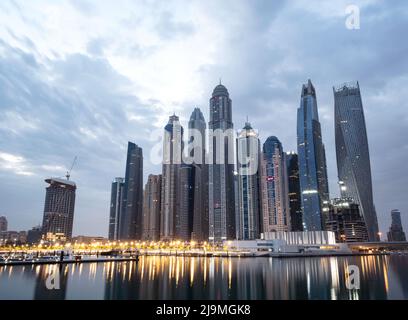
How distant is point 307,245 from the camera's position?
193750 millimetres

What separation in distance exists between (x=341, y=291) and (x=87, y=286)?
3355 centimetres

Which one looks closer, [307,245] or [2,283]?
[2,283]
